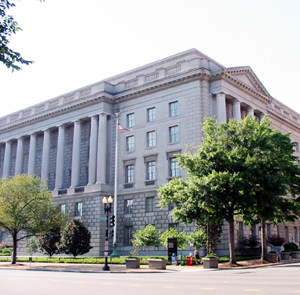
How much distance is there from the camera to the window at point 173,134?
48.8 meters

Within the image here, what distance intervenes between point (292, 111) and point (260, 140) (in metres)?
38.6

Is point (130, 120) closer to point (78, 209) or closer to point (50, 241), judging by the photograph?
point (78, 209)

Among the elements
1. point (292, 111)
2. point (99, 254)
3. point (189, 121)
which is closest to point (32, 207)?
point (99, 254)

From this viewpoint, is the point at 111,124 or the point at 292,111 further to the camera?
the point at 292,111

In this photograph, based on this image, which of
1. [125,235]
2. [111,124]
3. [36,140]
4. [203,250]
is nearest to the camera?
[203,250]

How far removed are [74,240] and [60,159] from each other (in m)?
15.7

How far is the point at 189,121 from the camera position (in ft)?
156

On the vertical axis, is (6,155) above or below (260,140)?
above

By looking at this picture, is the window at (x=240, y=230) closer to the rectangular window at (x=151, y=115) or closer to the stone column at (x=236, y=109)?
the stone column at (x=236, y=109)

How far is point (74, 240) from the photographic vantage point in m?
46.6

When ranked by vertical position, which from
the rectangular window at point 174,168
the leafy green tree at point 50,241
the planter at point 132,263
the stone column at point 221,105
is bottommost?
the planter at point 132,263

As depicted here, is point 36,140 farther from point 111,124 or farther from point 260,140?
point 260,140

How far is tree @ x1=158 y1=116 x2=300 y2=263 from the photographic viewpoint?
3319 cm

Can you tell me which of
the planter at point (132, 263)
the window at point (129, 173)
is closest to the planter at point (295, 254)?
the window at point (129, 173)
